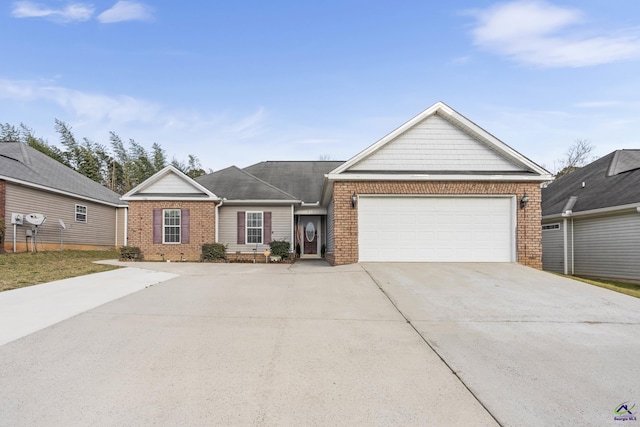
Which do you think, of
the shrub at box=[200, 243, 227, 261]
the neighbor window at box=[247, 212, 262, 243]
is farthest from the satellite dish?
the neighbor window at box=[247, 212, 262, 243]

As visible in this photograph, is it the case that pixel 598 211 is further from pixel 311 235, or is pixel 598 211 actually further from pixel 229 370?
pixel 229 370

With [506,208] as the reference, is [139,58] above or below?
above

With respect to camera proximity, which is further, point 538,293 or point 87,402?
point 538,293

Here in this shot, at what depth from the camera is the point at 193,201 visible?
54.5 ft

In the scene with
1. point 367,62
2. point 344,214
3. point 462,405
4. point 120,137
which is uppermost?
point 120,137

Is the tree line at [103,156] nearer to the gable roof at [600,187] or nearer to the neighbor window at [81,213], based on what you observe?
the neighbor window at [81,213]

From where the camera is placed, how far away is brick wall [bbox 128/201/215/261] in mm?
16547

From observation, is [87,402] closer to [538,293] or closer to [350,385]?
[350,385]

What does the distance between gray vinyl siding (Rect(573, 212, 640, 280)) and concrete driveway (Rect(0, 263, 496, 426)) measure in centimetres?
1149

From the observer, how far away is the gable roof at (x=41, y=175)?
1689 cm

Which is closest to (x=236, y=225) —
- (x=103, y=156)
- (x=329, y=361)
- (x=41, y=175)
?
(x=41, y=175)

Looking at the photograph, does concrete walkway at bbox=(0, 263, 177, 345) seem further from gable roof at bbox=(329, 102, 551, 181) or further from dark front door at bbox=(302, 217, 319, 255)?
dark front door at bbox=(302, 217, 319, 255)

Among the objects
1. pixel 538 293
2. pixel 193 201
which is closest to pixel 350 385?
pixel 538 293

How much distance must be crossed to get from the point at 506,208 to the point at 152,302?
421 inches
